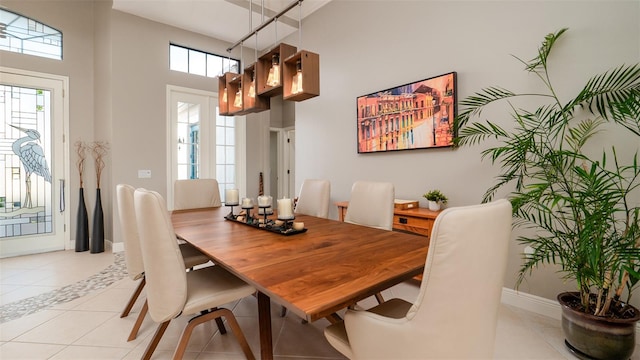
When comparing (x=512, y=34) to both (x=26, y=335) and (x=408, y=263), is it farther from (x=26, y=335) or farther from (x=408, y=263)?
(x=26, y=335)

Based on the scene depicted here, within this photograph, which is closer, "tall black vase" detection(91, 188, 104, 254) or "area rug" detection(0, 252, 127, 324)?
"area rug" detection(0, 252, 127, 324)

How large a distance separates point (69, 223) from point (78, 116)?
4.96 ft

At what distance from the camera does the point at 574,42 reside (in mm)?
2055

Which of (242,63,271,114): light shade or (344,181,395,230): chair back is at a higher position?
(242,63,271,114): light shade

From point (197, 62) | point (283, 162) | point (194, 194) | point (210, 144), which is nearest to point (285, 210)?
point (194, 194)

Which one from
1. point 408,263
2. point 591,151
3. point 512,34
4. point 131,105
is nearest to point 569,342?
point 591,151

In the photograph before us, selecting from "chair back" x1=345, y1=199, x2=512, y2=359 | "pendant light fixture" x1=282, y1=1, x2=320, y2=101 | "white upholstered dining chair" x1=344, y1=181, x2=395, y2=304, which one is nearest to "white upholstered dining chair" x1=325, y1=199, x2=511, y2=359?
"chair back" x1=345, y1=199, x2=512, y2=359

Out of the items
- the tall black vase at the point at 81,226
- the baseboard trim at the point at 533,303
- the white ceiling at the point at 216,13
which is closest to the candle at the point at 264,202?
the baseboard trim at the point at 533,303

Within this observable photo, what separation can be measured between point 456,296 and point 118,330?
7.35 ft

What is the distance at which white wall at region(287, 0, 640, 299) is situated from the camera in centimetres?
201

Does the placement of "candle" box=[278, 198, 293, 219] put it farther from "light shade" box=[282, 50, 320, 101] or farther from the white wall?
the white wall

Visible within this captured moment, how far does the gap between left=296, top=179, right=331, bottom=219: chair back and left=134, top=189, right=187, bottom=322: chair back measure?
1443 millimetres

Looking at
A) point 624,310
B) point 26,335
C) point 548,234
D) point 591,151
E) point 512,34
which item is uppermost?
point 512,34

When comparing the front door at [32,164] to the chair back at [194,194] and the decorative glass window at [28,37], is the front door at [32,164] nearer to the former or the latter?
the decorative glass window at [28,37]
